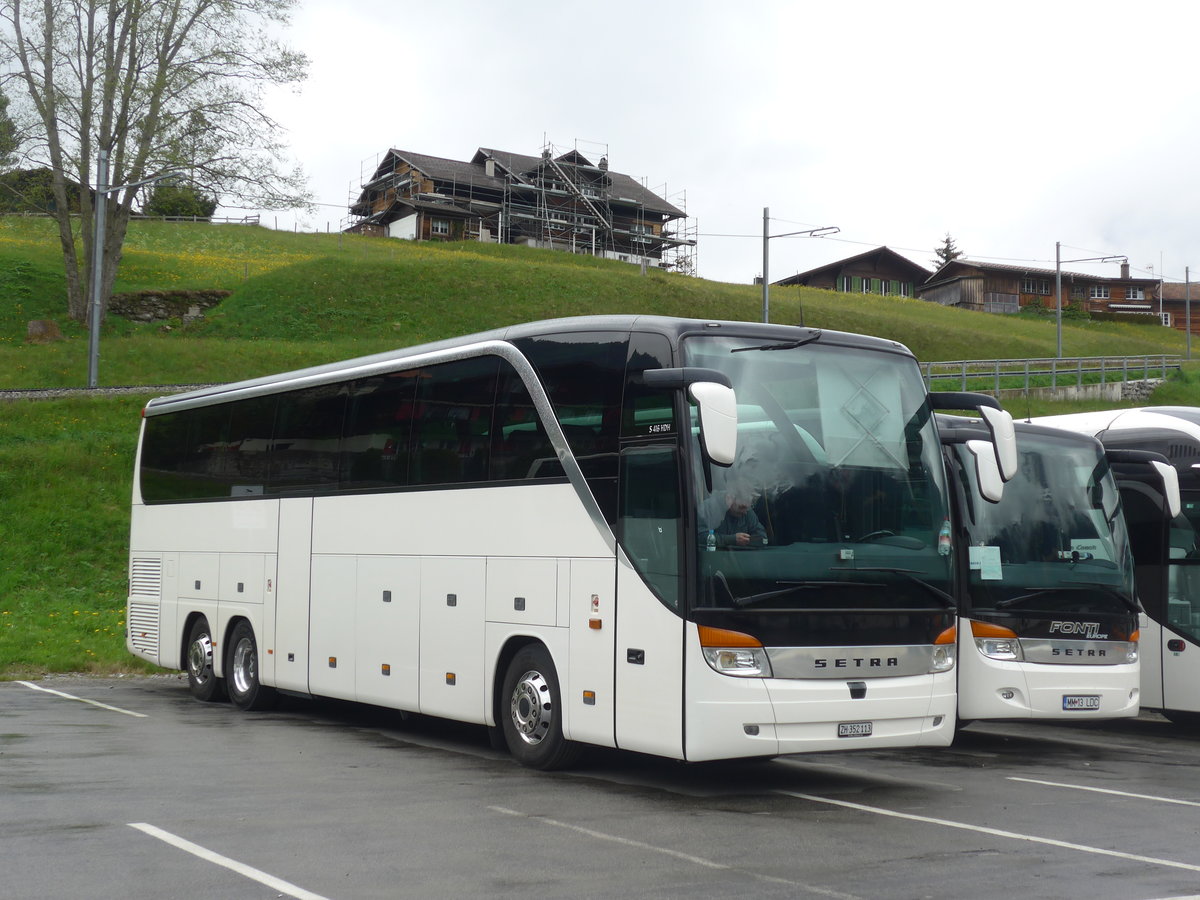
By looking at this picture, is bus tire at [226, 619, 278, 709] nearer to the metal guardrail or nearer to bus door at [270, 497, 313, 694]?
bus door at [270, 497, 313, 694]

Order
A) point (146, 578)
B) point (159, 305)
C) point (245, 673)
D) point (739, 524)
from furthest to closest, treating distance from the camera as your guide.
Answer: point (159, 305) → point (146, 578) → point (245, 673) → point (739, 524)

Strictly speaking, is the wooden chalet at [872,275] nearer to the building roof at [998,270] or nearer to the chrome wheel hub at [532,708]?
the building roof at [998,270]

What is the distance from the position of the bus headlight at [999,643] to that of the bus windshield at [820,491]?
2416 millimetres

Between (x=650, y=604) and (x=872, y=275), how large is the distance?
105 m

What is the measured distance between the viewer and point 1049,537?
512 inches

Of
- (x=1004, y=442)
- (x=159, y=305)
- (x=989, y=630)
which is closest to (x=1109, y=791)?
(x=989, y=630)

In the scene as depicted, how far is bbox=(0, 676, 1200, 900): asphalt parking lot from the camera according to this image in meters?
6.91

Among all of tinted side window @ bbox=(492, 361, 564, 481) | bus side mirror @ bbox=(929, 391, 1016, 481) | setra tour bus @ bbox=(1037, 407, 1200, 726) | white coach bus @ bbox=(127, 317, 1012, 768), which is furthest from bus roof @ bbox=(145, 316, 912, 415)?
setra tour bus @ bbox=(1037, 407, 1200, 726)

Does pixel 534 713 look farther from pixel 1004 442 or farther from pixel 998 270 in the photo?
pixel 998 270

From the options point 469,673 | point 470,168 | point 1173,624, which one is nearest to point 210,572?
point 469,673

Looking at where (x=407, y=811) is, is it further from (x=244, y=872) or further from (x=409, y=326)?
(x=409, y=326)

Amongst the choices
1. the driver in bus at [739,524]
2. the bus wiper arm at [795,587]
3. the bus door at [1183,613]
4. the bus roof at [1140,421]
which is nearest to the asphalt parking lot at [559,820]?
the bus door at [1183,613]

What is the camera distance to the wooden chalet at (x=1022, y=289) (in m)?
106

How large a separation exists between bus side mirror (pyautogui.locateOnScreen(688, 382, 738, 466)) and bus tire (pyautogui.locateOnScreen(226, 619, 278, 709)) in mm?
8871
